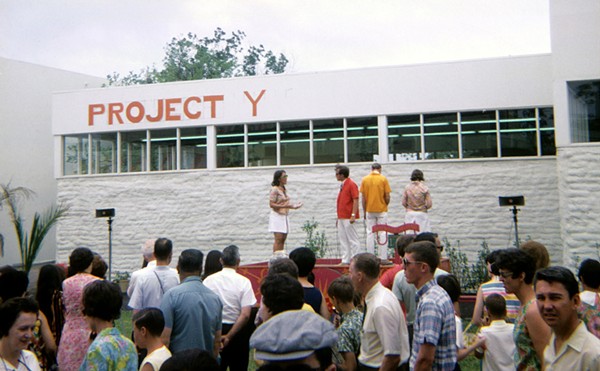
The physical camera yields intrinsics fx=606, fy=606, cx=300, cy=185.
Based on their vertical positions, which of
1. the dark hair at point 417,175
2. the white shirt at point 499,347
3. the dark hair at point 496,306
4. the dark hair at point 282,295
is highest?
the dark hair at point 417,175

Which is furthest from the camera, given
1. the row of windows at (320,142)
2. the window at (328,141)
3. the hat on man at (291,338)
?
the window at (328,141)

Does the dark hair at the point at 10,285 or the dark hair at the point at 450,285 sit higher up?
the dark hair at the point at 10,285

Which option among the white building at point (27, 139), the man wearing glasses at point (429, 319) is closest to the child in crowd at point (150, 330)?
the man wearing glasses at point (429, 319)

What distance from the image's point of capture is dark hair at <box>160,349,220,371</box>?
7.43 ft

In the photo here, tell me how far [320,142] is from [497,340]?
1234 centimetres

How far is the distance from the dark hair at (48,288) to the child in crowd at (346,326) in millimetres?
2533

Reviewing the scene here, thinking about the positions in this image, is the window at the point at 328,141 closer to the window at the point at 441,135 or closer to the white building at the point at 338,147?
the white building at the point at 338,147

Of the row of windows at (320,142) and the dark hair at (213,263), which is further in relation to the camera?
the row of windows at (320,142)

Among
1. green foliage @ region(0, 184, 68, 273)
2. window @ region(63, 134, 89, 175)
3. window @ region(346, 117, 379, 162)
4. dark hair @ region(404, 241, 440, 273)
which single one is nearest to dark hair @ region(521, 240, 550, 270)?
dark hair @ region(404, 241, 440, 273)

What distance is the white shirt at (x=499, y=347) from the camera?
4812 mm

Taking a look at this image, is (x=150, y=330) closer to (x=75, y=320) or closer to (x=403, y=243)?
(x=75, y=320)

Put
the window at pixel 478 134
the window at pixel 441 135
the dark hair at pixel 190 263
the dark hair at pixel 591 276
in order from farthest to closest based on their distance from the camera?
the window at pixel 441 135 < the window at pixel 478 134 < the dark hair at pixel 190 263 < the dark hair at pixel 591 276

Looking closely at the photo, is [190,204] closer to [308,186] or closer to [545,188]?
[308,186]

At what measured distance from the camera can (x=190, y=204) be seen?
17.9 metres
